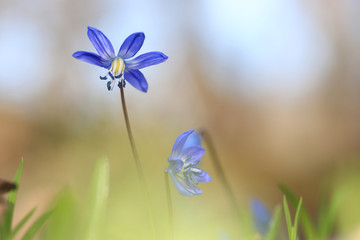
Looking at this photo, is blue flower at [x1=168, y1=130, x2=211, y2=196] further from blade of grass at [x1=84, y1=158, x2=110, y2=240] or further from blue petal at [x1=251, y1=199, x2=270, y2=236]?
blue petal at [x1=251, y1=199, x2=270, y2=236]

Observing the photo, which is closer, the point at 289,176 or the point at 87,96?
the point at 289,176

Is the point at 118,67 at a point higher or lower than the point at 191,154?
higher

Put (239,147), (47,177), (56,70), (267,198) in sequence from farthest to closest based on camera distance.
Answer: (56,70) < (239,147) < (47,177) < (267,198)

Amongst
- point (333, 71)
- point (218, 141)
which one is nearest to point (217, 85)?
point (218, 141)

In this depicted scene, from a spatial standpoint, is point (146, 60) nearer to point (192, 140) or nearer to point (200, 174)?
point (200, 174)

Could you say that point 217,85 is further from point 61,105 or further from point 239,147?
point 61,105

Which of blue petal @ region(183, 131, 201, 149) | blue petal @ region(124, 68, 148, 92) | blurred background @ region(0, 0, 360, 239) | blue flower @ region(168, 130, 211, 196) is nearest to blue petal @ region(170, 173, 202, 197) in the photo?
blue flower @ region(168, 130, 211, 196)

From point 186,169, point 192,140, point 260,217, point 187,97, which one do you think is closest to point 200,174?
point 186,169
